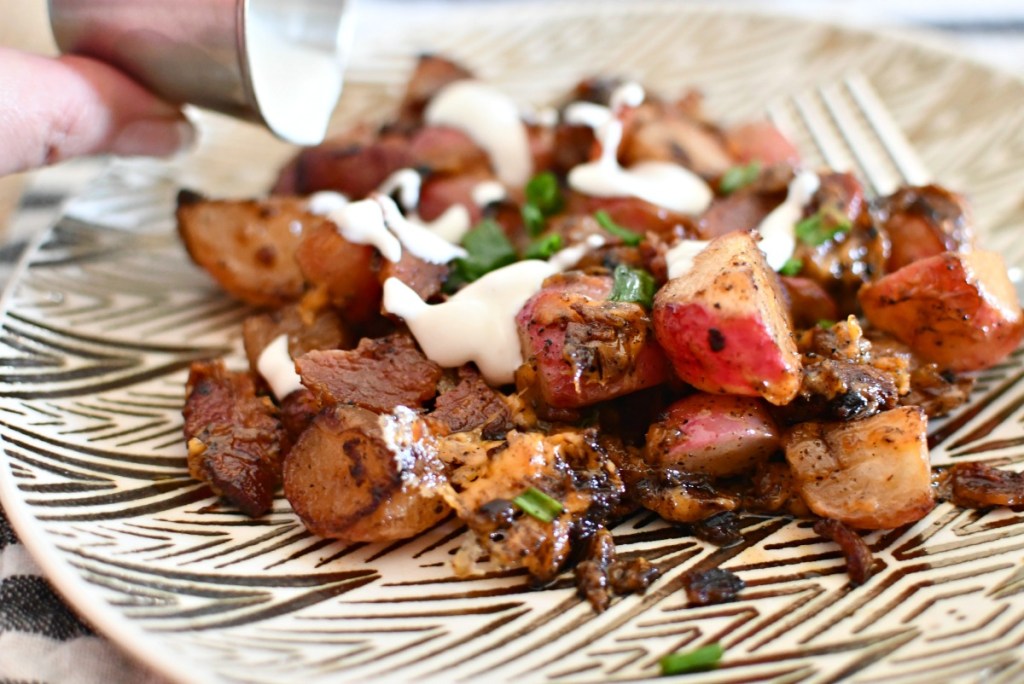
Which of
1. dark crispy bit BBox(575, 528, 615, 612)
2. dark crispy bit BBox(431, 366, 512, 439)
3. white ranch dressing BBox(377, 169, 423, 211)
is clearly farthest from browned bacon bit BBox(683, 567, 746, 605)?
white ranch dressing BBox(377, 169, 423, 211)

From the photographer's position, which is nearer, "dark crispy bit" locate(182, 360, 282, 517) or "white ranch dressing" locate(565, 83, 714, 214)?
"dark crispy bit" locate(182, 360, 282, 517)

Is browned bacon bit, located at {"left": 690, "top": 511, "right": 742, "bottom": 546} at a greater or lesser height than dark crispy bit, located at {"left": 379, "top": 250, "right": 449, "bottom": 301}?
lesser

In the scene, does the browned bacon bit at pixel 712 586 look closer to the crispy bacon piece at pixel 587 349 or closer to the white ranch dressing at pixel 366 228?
the crispy bacon piece at pixel 587 349

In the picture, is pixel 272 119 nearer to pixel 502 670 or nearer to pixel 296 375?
pixel 296 375

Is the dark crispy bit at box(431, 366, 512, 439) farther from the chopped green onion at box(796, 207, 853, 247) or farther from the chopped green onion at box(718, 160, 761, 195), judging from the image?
the chopped green onion at box(718, 160, 761, 195)

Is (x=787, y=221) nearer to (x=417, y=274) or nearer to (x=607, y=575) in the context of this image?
(x=417, y=274)

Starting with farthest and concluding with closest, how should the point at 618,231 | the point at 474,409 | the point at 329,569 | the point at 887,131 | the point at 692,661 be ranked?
the point at 887,131 → the point at 618,231 → the point at 474,409 → the point at 329,569 → the point at 692,661

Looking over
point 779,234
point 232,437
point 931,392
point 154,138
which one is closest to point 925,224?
point 779,234
